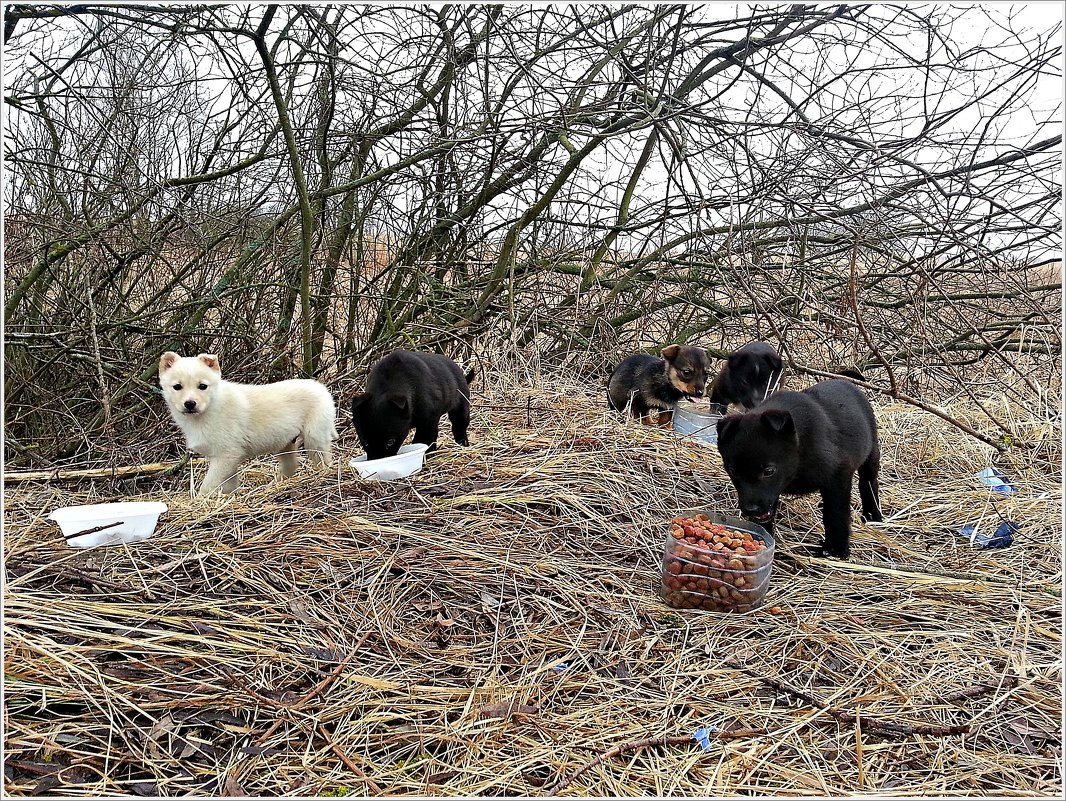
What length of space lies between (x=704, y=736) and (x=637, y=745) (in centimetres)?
28

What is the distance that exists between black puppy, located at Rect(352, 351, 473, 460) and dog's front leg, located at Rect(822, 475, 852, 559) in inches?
117

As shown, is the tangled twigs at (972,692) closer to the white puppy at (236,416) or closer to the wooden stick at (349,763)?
the wooden stick at (349,763)

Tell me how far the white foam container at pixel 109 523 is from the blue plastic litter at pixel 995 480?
578cm

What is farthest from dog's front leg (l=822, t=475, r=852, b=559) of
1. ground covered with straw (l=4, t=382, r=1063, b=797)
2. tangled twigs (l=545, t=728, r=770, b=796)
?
tangled twigs (l=545, t=728, r=770, b=796)

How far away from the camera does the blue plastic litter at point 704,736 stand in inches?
108

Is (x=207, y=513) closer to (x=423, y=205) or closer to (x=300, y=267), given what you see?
(x=300, y=267)

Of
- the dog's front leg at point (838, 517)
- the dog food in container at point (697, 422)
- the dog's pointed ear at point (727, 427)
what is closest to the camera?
the dog's pointed ear at point (727, 427)

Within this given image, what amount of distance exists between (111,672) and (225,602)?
0.59 metres

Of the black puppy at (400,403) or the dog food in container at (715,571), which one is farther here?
the black puppy at (400,403)

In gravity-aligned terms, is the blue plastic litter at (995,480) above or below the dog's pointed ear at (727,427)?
below

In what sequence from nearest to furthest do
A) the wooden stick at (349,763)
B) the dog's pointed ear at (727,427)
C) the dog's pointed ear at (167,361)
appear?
the wooden stick at (349,763)
the dog's pointed ear at (727,427)
the dog's pointed ear at (167,361)

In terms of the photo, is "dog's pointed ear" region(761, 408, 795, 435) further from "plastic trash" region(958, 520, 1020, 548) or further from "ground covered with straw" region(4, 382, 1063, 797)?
"plastic trash" region(958, 520, 1020, 548)

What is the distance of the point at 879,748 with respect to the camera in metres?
2.77

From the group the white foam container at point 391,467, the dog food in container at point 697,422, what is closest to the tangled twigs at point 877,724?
the white foam container at point 391,467
